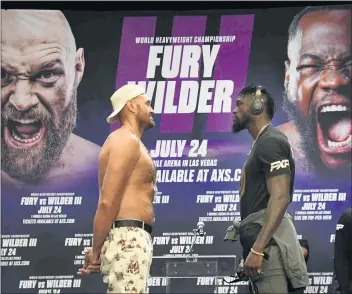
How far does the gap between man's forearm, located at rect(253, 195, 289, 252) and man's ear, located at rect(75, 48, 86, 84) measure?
4.51 meters

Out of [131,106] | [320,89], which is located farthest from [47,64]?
[131,106]

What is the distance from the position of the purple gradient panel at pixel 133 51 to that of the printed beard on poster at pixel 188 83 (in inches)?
3.6

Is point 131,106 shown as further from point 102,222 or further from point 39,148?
point 39,148

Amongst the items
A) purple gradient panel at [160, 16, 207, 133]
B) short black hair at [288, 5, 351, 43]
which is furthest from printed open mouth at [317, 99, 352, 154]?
purple gradient panel at [160, 16, 207, 133]

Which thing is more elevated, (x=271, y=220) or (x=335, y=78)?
(x=335, y=78)

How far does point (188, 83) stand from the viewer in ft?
27.2

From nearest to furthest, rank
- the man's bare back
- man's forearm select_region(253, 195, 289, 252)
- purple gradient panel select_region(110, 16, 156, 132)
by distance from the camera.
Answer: man's forearm select_region(253, 195, 289, 252) < the man's bare back < purple gradient panel select_region(110, 16, 156, 132)

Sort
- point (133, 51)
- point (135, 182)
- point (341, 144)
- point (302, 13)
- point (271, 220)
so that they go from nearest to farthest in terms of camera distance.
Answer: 1. point (271, 220)
2. point (135, 182)
3. point (341, 144)
4. point (302, 13)
5. point (133, 51)

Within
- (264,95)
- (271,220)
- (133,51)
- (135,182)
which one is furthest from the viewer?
Answer: (133,51)

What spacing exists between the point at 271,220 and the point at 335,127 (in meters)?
4.15

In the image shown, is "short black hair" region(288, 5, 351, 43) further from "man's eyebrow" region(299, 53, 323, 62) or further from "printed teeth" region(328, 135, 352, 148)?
"printed teeth" region(328, 135, 352, 148)

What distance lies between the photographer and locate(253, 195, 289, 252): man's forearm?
4.19 meters

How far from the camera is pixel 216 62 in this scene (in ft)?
27.2

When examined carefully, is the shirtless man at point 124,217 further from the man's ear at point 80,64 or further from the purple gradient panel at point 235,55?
the man's ear at point 80,64
